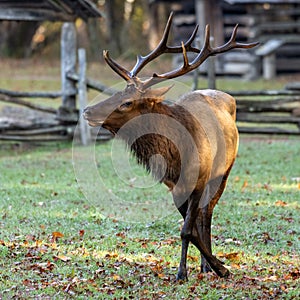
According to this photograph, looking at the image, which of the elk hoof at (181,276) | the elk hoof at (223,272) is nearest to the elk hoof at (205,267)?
the elk hoof at (223,272)

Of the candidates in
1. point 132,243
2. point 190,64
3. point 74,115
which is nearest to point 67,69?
point 74,115

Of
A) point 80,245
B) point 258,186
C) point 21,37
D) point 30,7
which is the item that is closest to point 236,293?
point 80,245

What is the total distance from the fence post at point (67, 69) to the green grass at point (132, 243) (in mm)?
3404

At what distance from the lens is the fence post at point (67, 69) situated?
16.8 m

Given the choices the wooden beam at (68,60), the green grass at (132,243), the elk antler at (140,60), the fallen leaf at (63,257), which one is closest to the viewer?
the green grass at (132,243)

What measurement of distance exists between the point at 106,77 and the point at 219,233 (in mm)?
20603

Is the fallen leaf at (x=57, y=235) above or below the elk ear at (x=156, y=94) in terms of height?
below

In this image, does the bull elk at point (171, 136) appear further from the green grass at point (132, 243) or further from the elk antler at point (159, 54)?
the green grass at point (132, 243)

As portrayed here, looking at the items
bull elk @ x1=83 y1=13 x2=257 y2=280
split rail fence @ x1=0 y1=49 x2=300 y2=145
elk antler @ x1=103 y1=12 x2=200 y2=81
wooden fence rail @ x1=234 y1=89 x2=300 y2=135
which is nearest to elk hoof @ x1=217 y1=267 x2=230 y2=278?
bull elk @ x1=83 y1=13 x2=257 y2=280

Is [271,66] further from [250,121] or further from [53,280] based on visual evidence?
[53,280]

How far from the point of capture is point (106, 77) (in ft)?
95.6

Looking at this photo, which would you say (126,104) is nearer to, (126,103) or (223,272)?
(126,103)

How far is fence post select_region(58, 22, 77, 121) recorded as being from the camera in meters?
16.8

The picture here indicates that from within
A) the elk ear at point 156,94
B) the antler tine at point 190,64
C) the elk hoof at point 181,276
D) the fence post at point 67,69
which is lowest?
the elk hoof at point 181,276
